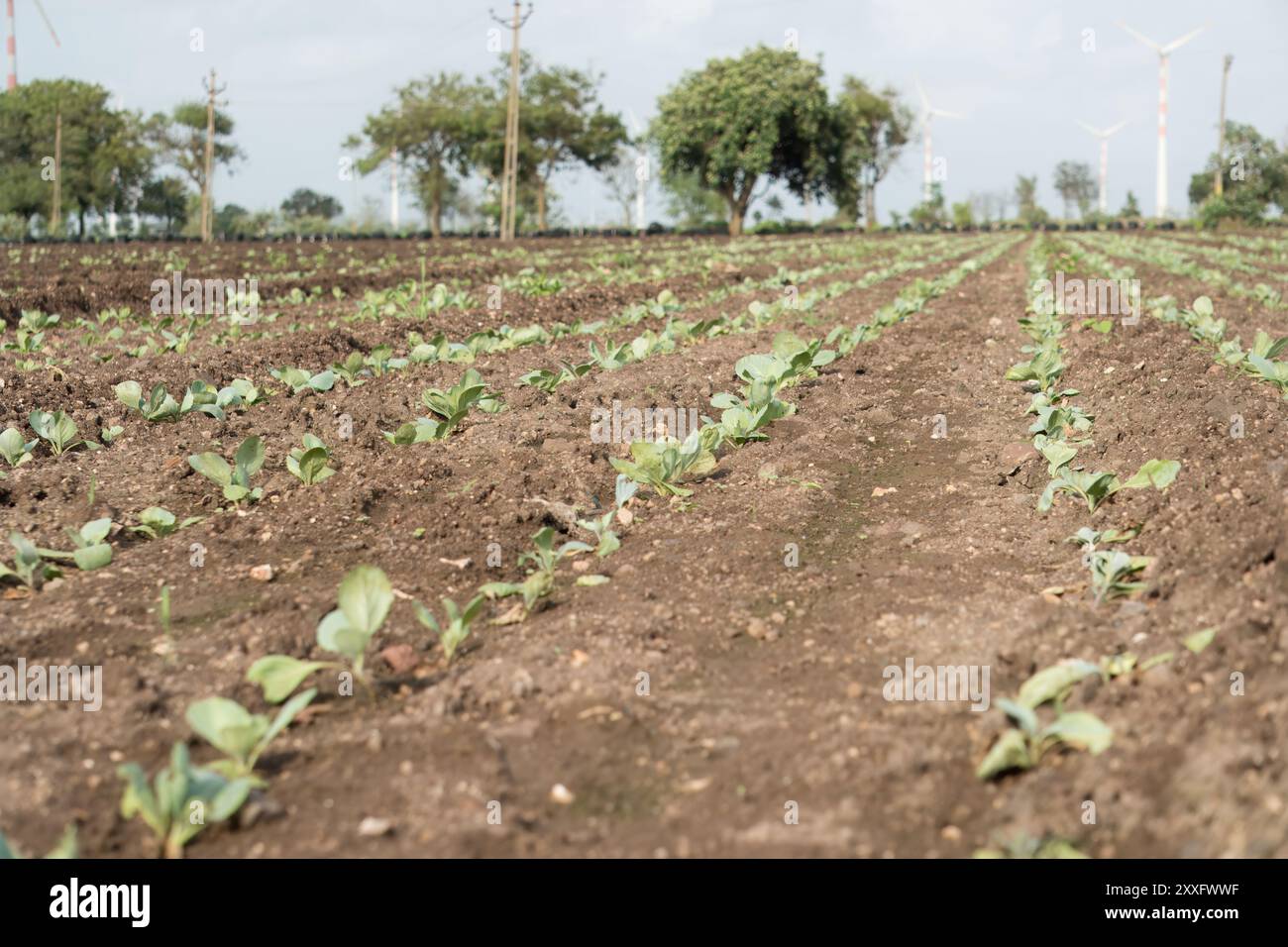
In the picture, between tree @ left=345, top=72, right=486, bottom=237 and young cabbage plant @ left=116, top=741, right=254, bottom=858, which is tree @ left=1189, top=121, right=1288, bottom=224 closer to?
tree @ left=345, top=72, right=486, bottom=237

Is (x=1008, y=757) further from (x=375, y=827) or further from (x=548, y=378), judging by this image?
(x=548, y=378)

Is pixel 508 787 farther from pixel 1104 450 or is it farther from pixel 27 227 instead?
pixel 27 227

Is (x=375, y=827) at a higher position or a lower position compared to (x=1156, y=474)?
lower

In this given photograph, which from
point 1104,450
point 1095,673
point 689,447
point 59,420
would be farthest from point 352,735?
point 1104,450

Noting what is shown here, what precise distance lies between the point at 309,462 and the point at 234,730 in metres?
2.64

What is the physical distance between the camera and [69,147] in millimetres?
57781

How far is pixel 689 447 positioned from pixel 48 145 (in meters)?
64.4

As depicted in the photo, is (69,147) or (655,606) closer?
(655,606)

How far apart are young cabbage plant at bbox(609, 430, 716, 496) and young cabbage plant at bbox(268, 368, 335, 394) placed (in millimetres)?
2642

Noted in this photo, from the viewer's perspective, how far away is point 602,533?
416 cm

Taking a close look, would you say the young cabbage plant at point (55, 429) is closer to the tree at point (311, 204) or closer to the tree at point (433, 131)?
the tree at point (433, 131)

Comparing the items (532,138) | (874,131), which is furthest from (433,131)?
(874,131)

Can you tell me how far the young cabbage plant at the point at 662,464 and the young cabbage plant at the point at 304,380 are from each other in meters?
2.64

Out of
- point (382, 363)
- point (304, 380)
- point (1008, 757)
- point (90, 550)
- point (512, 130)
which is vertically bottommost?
point (1008, 757)
